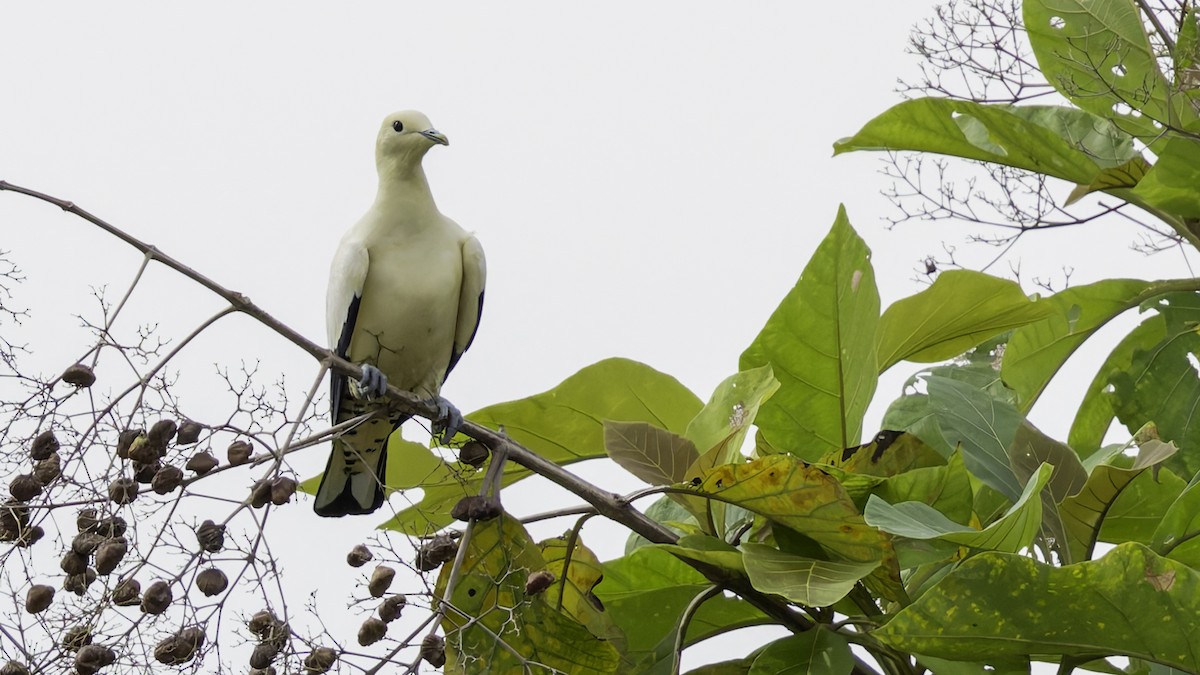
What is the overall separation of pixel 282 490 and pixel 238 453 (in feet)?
0.32

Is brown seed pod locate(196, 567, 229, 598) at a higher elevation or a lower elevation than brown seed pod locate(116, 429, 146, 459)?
lower

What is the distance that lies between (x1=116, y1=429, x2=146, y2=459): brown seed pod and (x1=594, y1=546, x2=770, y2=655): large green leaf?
94 centimetres

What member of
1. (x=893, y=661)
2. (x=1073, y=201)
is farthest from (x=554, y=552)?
(x=1073, y=201)

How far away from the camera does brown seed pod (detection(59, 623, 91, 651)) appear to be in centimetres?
182

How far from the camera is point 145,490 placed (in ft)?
6.17

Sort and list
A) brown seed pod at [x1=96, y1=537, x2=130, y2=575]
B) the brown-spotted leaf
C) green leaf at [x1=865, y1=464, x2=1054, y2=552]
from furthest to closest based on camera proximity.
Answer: the brown-spotted leaf
green leaf at [x1=865, y1=464, x2=1054, y2=552]
brown seed pod at [x1=96, y1=537, x2=130, y2=575]

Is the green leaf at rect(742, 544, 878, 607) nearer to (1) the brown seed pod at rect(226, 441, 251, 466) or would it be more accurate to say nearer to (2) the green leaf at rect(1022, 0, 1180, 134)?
(1) the brown seed pod at rect(226, 441, 251, 466)

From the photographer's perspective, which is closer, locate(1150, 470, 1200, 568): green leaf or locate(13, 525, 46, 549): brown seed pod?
locate(13, 525, 46, 549): brown seed pod

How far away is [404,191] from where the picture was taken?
3170 mm

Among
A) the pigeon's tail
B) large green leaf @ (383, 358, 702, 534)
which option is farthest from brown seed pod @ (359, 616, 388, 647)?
the pigeon's tail

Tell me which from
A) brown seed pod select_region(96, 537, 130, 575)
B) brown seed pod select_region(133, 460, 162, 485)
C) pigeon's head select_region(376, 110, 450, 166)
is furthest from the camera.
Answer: pigeon's head select_region(376, 110, 450, 166)

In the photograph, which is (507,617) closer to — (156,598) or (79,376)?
(156,598)

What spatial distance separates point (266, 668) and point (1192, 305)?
228cm

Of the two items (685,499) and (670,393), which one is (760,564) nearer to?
(685,499)
